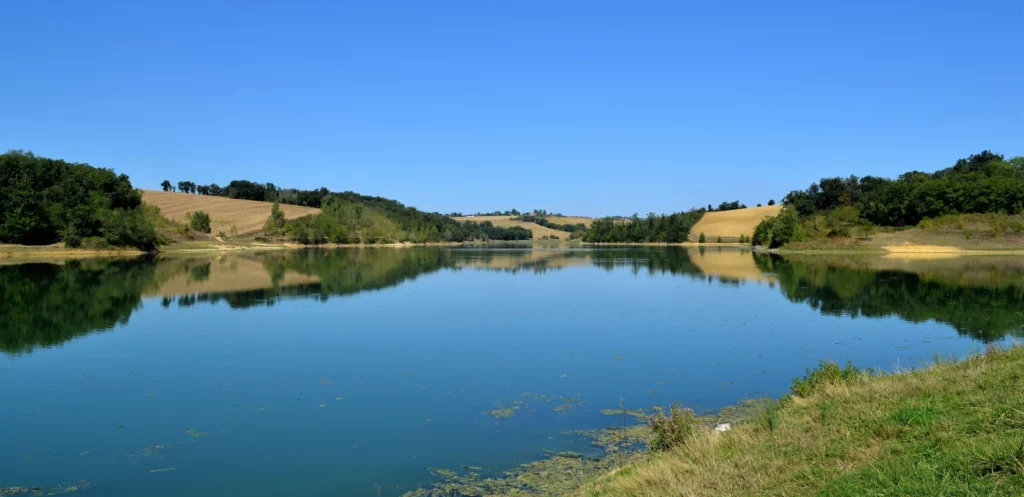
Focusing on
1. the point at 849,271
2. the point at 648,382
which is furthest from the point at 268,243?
the point at 648,382

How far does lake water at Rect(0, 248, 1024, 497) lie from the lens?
10656 millimetres

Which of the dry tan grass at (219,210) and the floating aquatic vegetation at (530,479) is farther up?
the dry tan grass at (219,210)

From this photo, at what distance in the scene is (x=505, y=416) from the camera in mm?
13133

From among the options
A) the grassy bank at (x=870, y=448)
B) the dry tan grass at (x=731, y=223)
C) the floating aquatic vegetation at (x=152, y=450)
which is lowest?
the floating aquatic vegetation at (x=152, y=450)

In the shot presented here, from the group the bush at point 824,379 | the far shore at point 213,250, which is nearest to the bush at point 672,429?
the bush at point 824,379

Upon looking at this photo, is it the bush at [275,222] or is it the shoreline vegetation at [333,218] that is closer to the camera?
the shoreline vegetation at [333,218]

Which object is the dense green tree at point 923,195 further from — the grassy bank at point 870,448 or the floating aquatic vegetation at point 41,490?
the floating aquatic vegetation at point 41,490

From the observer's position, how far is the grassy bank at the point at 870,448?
587cm

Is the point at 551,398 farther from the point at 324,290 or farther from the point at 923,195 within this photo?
the point at 923,195

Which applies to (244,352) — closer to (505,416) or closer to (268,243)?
(505,416)

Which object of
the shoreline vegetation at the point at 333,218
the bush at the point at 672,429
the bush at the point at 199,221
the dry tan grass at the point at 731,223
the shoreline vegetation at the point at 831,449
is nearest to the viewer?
the shoreline vegetation at the point at 831,449

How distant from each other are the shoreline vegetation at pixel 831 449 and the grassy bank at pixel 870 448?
0.6 inches

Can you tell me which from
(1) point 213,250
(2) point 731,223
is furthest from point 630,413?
(2) point 731,223

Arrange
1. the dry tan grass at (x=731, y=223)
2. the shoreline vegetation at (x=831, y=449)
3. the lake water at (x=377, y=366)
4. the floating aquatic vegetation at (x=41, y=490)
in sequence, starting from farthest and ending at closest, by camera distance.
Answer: the dry tan grass at (x=731, y=223)
the lake water at (x=377, y=366)
the floating aquatic vegetation at (x=41, y=490)
the shoreline vegetation at (x=831, y=449)
